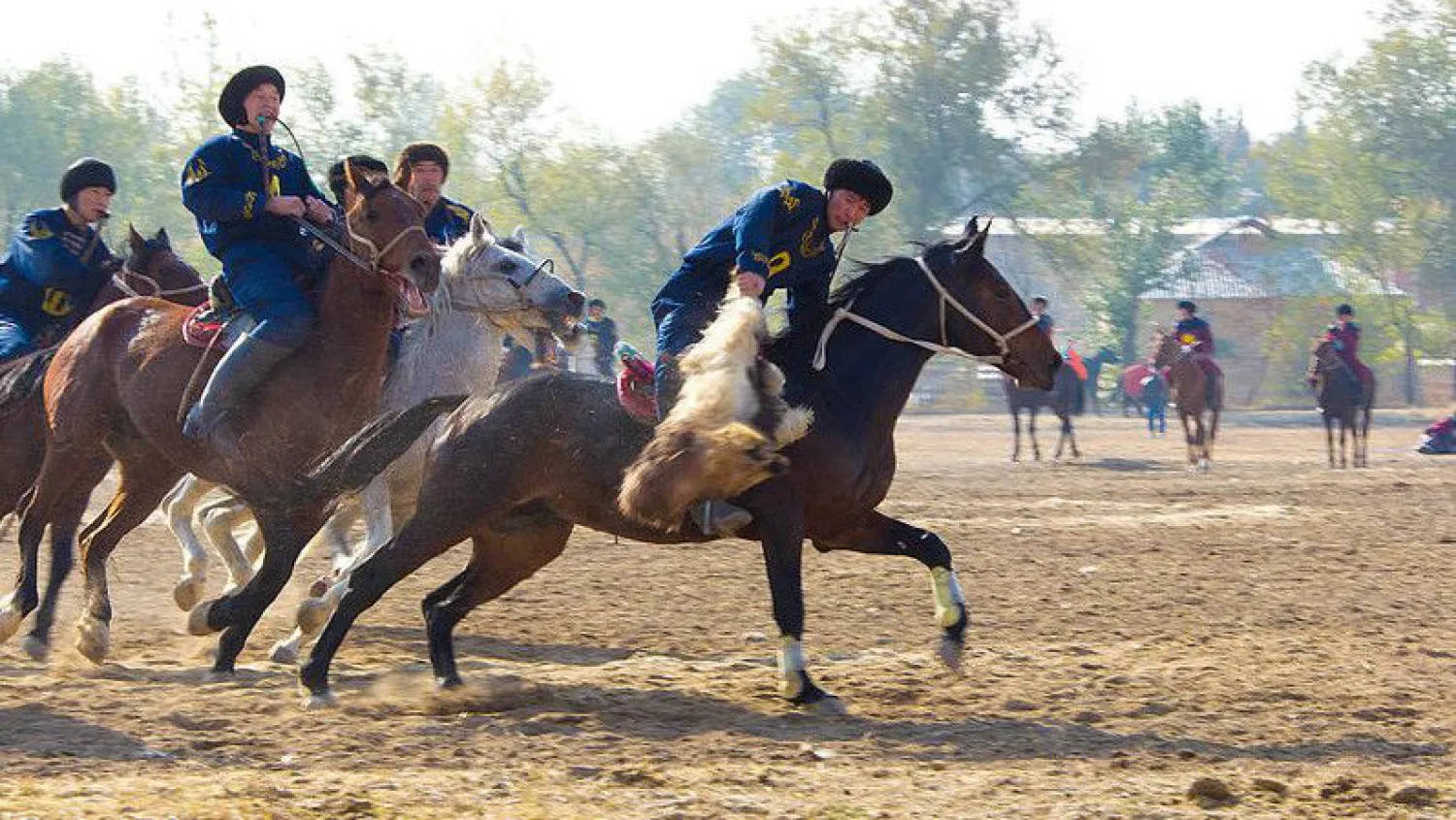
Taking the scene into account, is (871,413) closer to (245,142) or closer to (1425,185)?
(245,142)

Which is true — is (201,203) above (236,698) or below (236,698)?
above

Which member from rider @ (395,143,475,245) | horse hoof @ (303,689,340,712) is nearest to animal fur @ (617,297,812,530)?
horse hoof @ (303,689,340,712)

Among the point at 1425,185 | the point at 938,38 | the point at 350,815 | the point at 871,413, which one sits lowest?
the point at 350,815

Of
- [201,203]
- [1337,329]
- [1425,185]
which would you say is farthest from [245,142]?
[1425,185]

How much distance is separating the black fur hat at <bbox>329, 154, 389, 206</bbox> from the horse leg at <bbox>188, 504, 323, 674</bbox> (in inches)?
68.8

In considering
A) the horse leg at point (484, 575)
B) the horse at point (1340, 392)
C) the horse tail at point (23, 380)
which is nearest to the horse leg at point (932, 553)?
the horse leg at point (484, 575)

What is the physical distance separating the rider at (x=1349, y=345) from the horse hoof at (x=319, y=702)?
77.1 ft

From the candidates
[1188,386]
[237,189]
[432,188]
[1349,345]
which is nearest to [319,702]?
[237,189]

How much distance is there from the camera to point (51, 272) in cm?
1136

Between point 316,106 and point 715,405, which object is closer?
point 715,405

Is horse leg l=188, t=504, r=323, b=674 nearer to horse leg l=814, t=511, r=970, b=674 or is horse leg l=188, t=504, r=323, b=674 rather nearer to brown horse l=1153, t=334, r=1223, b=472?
horse leg l=814, t=511, r=970, b=674

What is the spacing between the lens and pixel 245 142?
9.72 meters

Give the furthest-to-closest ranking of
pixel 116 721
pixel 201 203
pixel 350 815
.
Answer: pixel 201 203, pixel 116 721, pixel 350 815

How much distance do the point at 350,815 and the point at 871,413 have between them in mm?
3225
